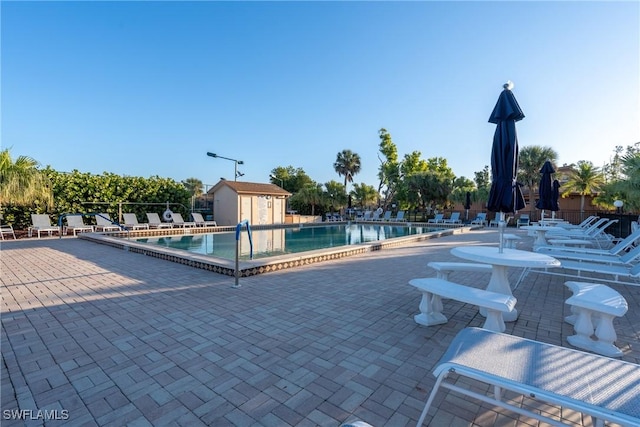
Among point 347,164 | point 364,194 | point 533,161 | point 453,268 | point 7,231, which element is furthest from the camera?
point 347,164

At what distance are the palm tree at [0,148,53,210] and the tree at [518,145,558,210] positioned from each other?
1102 inches

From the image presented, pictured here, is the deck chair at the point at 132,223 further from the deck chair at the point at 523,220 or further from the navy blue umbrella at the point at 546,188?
the deck chair at the point at 523,220

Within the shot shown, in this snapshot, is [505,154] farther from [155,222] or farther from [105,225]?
[155,222]

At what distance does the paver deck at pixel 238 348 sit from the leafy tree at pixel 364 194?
26.0 m

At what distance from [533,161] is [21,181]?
2938 cm

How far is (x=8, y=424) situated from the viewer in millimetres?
1825

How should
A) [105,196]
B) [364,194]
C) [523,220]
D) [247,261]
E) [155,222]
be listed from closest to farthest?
[247,261]
[105,196]
[155,222]
[523,220]
[364,194]

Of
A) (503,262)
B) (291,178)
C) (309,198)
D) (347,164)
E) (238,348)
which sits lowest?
(238,348)

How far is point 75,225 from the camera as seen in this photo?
12586 millimetres

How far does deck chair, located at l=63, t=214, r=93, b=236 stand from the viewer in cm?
1244

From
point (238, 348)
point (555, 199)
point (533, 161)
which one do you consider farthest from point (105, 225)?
point (533, 161)

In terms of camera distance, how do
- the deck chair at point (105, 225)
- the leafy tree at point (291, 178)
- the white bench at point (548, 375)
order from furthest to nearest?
the leafy tree at point (291, 178), the deck chair at point (105, 225), the white bench at point (548, 375)

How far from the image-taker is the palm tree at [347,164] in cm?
3428

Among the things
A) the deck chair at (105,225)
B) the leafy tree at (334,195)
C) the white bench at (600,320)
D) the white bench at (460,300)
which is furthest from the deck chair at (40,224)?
the leafy tree at (334,195)
